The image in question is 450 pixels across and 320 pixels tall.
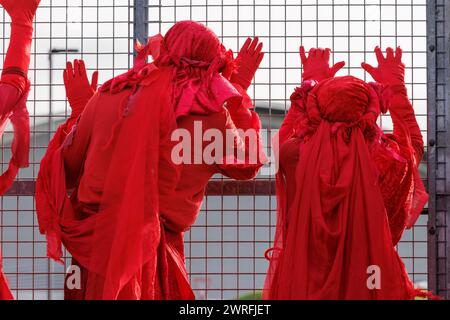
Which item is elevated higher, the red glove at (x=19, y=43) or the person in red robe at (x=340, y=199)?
the red glove at (x=19, y=43)

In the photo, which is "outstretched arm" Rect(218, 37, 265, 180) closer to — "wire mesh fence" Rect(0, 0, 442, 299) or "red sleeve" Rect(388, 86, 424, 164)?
"red sleeve" Rect(388, 86, 424, 164)

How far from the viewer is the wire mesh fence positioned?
7.16m

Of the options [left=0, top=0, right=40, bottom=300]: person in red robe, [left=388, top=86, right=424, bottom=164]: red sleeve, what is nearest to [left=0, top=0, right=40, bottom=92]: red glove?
[left=0, top=0, right=40, bottom=300]: person in red robe

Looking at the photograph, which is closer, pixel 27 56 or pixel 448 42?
pixel 27 56

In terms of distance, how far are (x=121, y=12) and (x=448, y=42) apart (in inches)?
71.1

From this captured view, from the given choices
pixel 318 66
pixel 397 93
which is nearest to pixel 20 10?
pixel 318 66

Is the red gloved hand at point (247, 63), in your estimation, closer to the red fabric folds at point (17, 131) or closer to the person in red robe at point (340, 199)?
the person in red robe at point (340, 199)

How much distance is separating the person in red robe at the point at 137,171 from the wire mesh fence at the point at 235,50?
1185mm

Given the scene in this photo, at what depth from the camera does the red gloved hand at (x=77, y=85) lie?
654cm

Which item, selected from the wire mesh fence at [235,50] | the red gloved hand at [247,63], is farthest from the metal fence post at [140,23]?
the red gloved hand at [247,63]

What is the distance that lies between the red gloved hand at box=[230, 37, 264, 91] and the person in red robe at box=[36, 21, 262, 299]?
38 centimetres

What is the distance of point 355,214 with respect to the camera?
5.87m

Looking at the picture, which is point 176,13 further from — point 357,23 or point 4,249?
point 4,249
